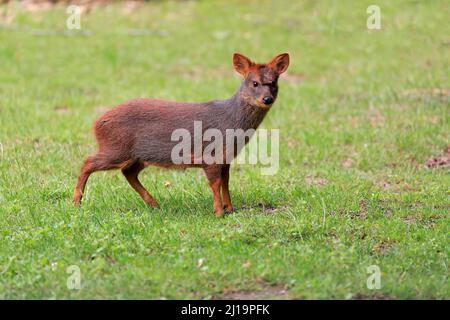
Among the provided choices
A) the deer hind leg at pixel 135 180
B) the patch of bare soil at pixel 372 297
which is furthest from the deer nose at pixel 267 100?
the patch of bare soil at pixel 372 297

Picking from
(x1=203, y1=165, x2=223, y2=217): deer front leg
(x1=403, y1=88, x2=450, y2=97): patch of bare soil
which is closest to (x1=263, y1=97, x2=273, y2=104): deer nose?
(x1=203, y1=165, x2=223, y2=217): deer front leg

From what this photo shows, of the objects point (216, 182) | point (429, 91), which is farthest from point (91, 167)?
point (429, 91)

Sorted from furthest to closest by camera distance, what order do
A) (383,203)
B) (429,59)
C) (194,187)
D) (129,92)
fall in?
(429,59)
(129,92)
(194,187)
(383,203)

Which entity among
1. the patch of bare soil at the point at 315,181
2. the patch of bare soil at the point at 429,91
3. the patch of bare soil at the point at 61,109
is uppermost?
the patch of bare soil at the point at 429,91

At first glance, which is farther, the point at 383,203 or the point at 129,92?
the point at 129,92

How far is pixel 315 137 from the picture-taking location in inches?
424

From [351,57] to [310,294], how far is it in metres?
Result: 10.7

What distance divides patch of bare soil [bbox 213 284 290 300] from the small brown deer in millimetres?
1702

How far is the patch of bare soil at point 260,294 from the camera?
5754mm

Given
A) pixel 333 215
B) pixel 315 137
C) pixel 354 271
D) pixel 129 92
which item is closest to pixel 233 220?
pixel 333 215

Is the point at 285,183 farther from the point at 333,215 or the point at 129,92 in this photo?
the point at 129,92

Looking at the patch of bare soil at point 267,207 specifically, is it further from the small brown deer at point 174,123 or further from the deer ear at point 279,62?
the deer ear at point 279,62

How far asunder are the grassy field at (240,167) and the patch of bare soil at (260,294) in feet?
0.05

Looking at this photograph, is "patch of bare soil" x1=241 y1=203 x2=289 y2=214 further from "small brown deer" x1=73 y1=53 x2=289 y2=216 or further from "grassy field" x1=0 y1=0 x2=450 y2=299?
"small brown deer" x1=73 y1=53 x2=289 y2=216
